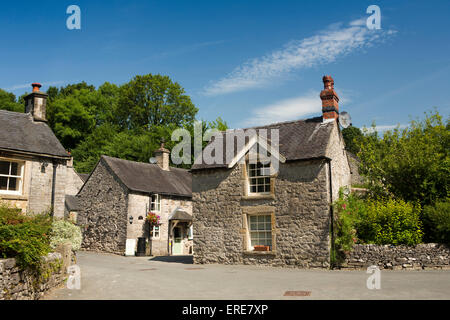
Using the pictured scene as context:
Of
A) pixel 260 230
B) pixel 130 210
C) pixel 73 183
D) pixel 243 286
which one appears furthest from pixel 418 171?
pixel 73 183

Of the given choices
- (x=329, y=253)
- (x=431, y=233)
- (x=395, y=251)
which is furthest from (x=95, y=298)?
A: (x=431, y=233)

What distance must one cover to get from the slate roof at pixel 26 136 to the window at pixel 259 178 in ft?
28.3

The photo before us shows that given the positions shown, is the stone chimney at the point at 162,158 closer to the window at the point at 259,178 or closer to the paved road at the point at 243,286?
the window at the point at 259,178

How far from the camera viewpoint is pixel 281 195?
17.6 meters

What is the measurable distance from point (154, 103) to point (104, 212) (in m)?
20.9

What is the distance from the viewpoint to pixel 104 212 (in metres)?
27.5

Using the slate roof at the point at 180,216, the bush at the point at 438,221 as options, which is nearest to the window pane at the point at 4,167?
the slate roof at the point at 180,216

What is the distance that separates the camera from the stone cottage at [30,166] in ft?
56.6

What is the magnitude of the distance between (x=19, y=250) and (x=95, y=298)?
221 centimetres

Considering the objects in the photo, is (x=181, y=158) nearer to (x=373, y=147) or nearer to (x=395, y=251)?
(x=373, y=147)

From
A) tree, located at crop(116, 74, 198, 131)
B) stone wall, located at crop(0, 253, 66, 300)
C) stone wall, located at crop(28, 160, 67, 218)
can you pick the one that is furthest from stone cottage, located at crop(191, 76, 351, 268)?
tree, located at crop(116, 74, 198, 131)

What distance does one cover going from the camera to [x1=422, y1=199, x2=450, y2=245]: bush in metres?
15.5

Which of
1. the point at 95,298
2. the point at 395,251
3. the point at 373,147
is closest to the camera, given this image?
the point at 95,298

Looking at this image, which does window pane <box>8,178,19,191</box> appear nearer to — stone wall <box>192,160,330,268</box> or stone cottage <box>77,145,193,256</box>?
stone wall <box>192,160,330,268</box>
